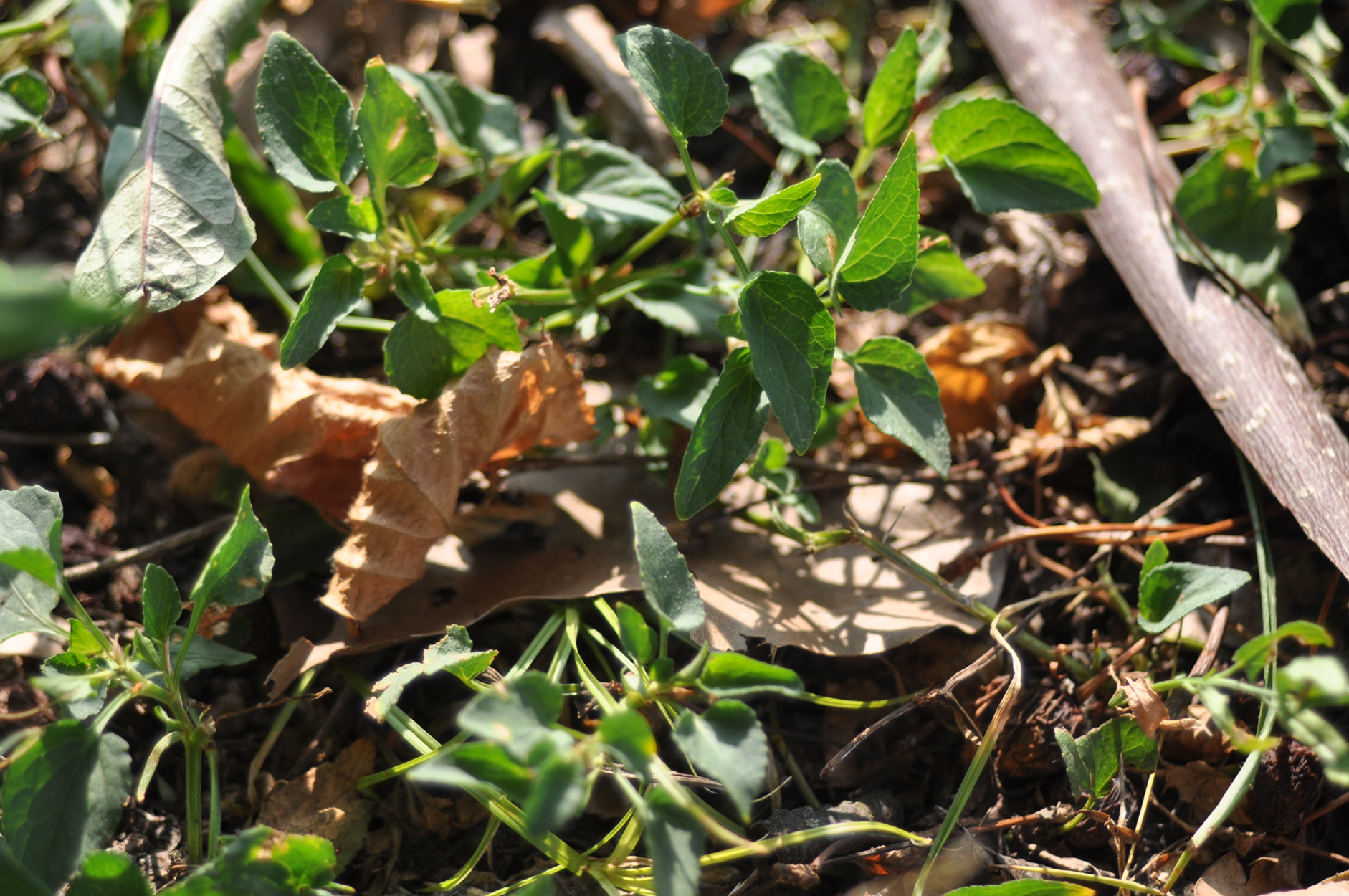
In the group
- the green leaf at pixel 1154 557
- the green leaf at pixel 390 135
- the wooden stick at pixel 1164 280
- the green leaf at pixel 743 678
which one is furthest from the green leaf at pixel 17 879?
the wooden stick at pixel 1164 280

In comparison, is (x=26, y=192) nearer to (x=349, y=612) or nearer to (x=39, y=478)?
(x=39, y=478)

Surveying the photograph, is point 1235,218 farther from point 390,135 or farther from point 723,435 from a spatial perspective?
point 390,135

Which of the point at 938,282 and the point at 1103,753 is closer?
the point at 1103,753

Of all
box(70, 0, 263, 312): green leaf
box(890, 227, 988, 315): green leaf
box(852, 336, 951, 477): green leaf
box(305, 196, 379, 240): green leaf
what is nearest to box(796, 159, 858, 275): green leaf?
box(852, 336, 951, 477): green leaf

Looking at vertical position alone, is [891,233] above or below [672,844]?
above

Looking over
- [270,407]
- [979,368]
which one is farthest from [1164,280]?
[270,407]

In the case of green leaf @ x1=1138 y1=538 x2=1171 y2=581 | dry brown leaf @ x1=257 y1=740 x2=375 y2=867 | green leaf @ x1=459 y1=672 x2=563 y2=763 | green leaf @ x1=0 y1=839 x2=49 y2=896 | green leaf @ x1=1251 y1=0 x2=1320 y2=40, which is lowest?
green leaf @ x1=1138 y1=538 x2=1171 y2=581

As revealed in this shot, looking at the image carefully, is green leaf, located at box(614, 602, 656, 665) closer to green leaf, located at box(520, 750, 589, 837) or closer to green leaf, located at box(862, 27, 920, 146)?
green leaf, located at box(520, 750, 589, 837)
